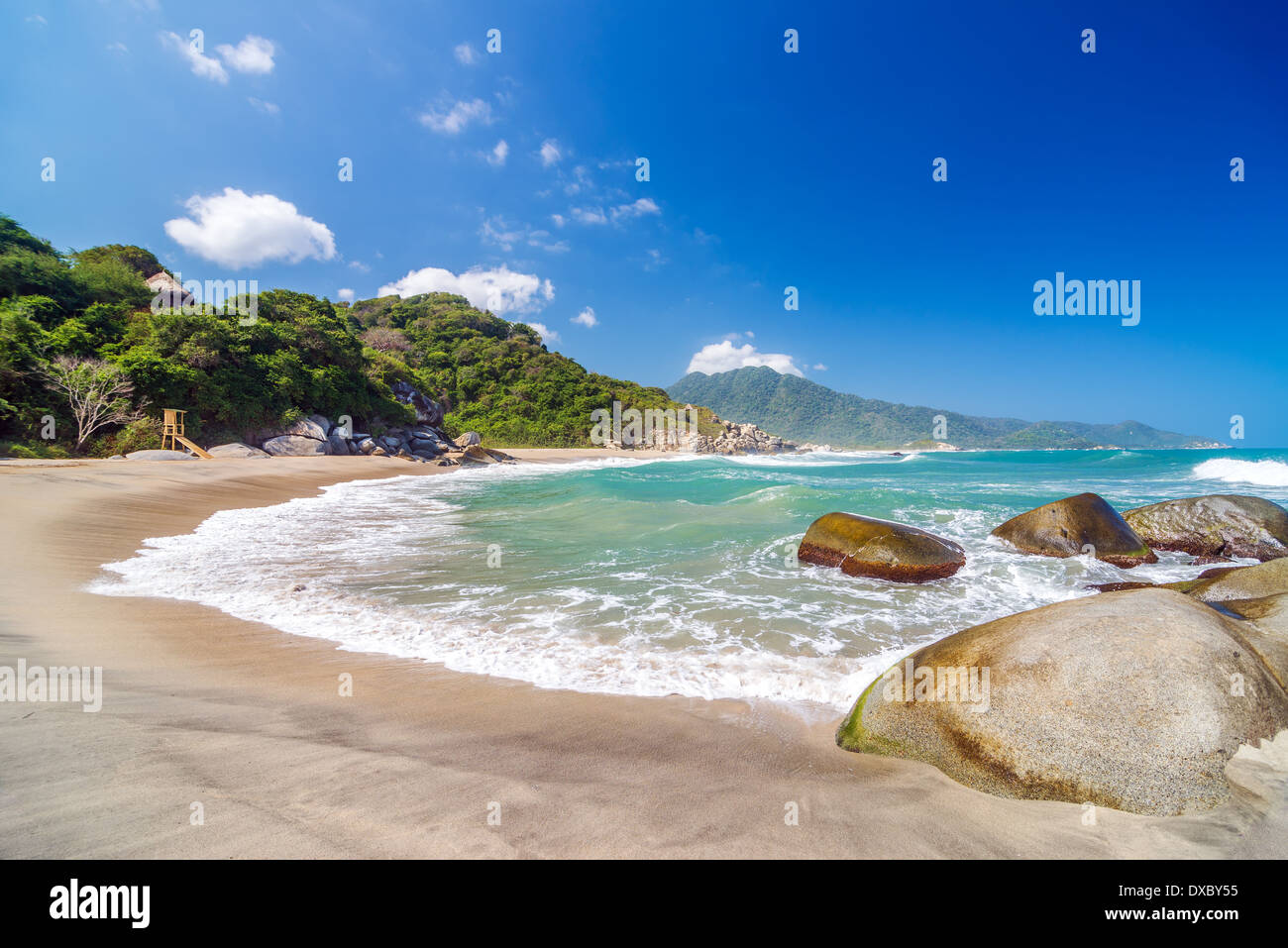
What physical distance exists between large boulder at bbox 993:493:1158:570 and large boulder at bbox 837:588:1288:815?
6454mm

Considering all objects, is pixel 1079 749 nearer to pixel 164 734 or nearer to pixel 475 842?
pixel 475 842

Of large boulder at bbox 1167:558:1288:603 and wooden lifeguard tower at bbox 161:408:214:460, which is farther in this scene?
wooden lifeguard tower at bbox 161:408:214:460

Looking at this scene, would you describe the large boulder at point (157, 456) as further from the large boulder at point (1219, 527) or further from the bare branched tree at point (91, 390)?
the large boulder at point (1219, 527)

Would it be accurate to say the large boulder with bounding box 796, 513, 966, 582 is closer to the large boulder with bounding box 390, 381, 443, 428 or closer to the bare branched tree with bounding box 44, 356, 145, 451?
the bare branched tree with bounding box 44, 356, 145, 451

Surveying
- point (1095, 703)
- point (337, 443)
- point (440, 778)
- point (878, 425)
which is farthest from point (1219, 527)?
point (878, 425)

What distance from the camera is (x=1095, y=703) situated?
3.01 meters

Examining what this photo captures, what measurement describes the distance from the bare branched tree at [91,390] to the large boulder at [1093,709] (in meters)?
27.8

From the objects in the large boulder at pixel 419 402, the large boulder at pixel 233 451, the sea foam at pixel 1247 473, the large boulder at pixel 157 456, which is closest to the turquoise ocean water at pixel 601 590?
the large boulder at pixel 157 456

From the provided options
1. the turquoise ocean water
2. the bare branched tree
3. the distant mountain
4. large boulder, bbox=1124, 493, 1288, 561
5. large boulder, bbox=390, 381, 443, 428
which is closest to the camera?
the turquoise ocean water

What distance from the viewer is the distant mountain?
495 feet

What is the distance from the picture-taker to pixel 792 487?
18969 mm

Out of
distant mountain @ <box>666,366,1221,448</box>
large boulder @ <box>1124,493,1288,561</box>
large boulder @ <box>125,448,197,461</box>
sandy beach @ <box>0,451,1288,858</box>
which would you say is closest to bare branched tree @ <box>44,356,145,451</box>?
large boulder @ <box>125,448,197,461</box>

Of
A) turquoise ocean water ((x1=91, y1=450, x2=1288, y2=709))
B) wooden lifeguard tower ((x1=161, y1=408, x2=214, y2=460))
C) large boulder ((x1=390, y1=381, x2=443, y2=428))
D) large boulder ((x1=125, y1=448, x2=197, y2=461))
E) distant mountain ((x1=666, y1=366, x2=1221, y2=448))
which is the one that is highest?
distant mountain ((x1=666, y1=366, x2=1221, y2=448))
